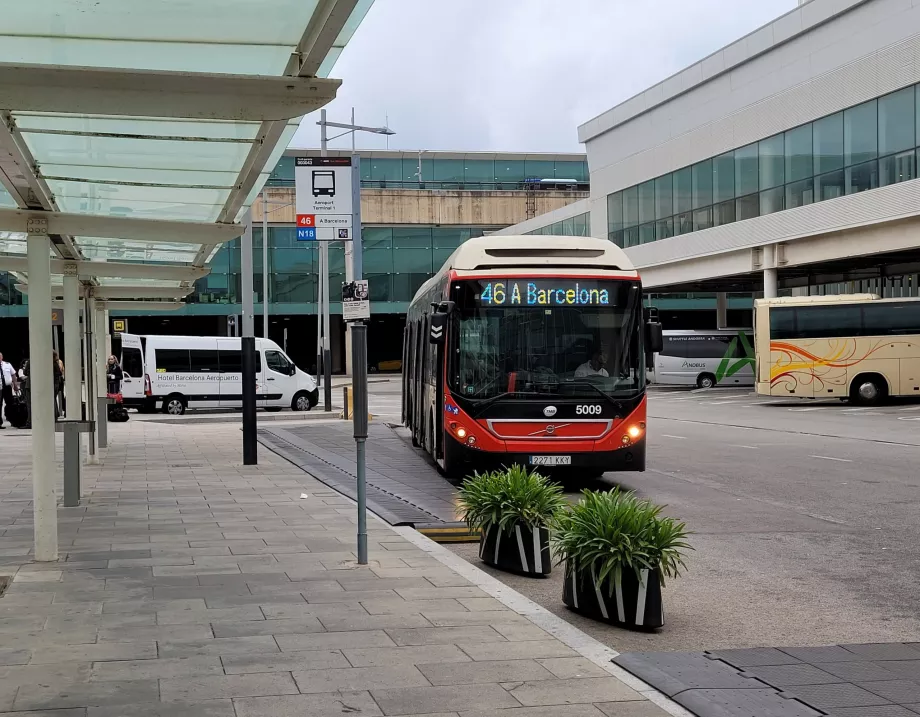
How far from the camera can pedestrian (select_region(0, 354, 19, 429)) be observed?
2604 centimetres

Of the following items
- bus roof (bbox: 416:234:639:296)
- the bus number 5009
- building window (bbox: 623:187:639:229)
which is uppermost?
building window (bbox: 623:187:639:229)

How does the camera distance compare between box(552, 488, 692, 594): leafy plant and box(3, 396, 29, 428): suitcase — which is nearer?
box(552, 488, 692, 594): leafy plant

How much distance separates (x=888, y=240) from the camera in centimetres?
3288

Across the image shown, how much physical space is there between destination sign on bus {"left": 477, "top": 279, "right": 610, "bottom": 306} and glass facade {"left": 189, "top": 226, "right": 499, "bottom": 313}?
5063cm

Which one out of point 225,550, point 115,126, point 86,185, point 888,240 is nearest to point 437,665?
point 225,550

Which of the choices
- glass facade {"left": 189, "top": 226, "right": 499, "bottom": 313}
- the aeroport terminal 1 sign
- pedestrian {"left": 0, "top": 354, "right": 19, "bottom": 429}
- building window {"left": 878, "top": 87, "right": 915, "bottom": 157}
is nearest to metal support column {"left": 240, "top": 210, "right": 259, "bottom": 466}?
the aeroport terminal 1 sign

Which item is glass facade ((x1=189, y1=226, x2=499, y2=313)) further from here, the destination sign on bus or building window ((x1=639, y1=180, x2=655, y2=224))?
the destination sign on bus

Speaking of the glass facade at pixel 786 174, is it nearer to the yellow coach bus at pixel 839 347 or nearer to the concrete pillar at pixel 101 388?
the yellow coach bus at pixel 839 347

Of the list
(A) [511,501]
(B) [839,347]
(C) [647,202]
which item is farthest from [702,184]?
(A) [511,501]

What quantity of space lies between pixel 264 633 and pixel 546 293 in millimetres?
8311

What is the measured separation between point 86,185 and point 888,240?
2810 cm

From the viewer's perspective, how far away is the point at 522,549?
332 inches

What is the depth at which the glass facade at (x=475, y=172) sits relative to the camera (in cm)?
7057

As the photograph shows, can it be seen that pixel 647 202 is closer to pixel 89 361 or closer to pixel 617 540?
pixel 89 361
